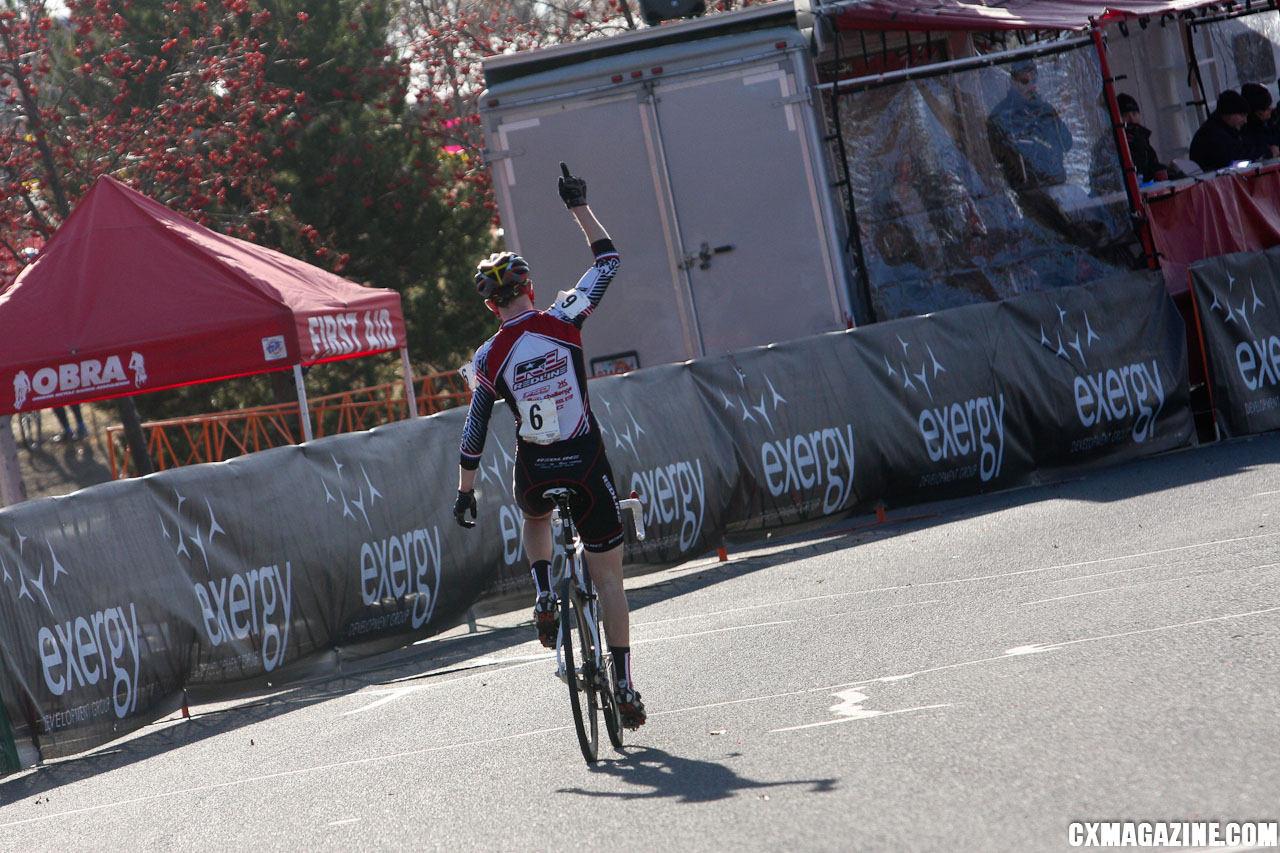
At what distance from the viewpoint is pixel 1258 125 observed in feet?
53.7

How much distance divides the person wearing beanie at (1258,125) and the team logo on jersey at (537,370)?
1229 cm

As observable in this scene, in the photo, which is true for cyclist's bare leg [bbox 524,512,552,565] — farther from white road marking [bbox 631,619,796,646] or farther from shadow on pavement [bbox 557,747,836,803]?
white road marking [bbox 631,619,796,646]

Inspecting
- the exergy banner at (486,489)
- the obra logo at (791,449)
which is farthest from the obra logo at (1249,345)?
the obra logo at (791,449)

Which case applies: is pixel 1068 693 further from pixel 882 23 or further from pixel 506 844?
pixel 882 23

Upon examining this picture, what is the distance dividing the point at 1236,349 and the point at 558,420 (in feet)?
31.4

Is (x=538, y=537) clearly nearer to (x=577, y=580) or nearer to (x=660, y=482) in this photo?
(x=577, y=580)

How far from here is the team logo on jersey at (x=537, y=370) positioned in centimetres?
639

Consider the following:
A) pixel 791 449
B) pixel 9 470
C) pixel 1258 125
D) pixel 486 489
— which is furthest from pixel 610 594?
pixel 1258 125

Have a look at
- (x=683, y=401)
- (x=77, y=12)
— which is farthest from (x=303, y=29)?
(x=683, y=401)

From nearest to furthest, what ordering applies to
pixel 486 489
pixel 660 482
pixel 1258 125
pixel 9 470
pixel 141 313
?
pixel 486 489
pixel 660 482
pixel 141 313
pixel 9 470
pixel 1258 125

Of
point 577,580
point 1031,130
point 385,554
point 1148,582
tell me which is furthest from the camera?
point 1031,130

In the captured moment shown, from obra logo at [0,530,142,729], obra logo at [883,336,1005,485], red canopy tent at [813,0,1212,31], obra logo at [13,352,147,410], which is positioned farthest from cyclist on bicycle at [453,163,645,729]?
red canopy tent at [813,0,1212,31]

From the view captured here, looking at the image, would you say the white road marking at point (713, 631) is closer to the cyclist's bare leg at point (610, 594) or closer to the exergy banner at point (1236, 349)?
the cyclist's bare leg at point (610, 594)

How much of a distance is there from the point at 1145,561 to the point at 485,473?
508 cm
